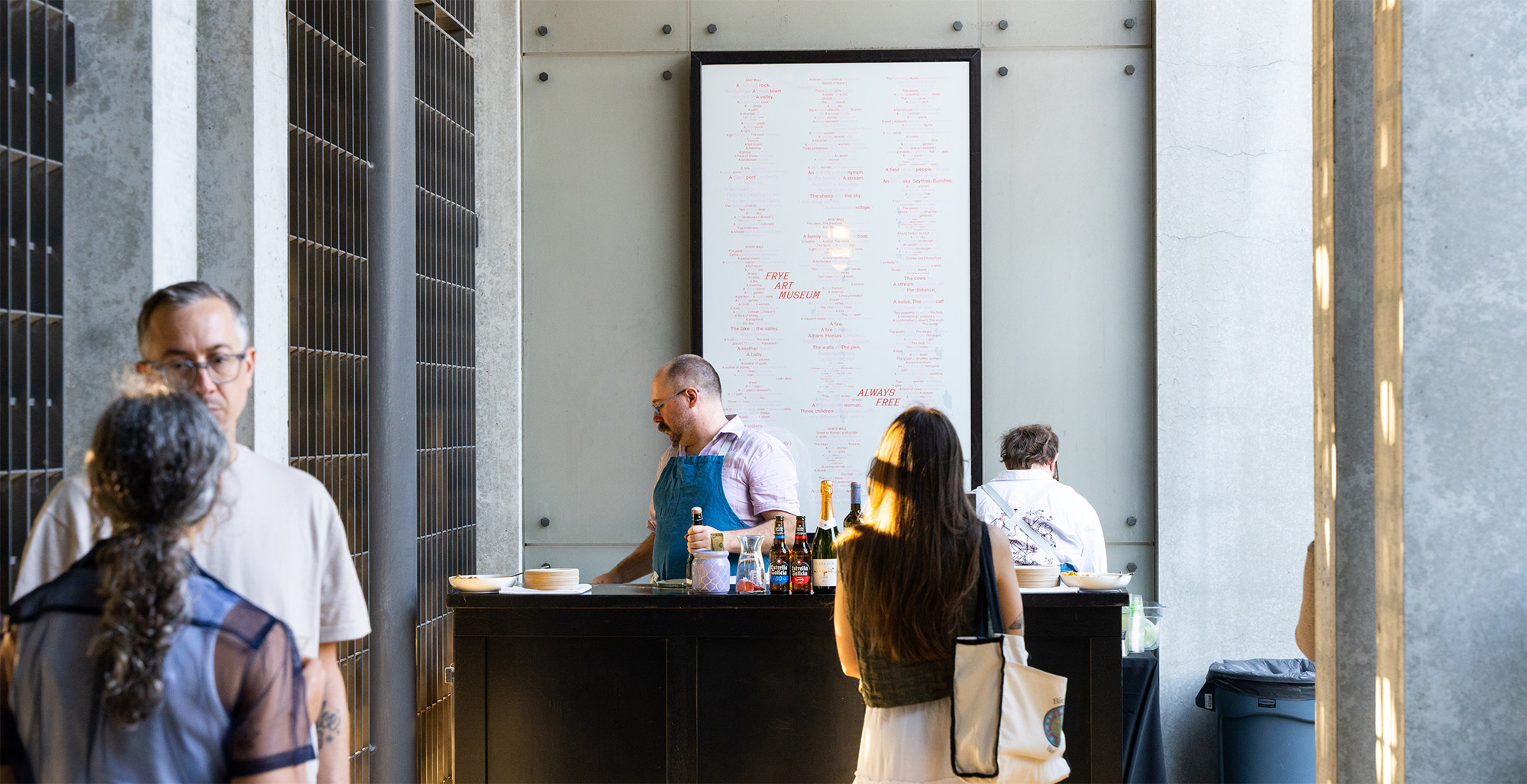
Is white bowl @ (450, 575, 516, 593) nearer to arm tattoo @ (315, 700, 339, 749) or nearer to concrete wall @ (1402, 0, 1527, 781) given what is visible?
arm tattoo @ (315, 700, 339, 749)

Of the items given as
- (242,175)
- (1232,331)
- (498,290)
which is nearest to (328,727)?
(242,175)

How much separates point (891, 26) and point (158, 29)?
10.0 ft

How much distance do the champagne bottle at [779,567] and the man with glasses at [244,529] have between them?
1812 mm

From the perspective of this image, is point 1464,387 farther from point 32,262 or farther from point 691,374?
point 32,262

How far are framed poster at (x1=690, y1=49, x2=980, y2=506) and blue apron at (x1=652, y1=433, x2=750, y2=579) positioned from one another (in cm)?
96

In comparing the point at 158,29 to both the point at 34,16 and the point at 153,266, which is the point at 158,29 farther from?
the point at 153,266

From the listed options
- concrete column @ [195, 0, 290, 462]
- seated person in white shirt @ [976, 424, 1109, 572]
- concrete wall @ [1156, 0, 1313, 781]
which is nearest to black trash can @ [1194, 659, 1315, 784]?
concrete wall @ [1156, 0, 1313, 781]

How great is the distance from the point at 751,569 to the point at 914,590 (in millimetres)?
1164

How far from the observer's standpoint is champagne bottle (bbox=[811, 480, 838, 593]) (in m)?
3.50

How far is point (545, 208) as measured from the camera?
5.05 metres

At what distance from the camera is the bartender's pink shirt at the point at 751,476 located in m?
4.00

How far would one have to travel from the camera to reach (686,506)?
4.00m

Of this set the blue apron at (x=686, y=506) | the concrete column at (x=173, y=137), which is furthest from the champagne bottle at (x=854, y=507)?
the concrete column at (x=173, y=137)

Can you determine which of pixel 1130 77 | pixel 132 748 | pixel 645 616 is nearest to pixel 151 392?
pixel 132 748
